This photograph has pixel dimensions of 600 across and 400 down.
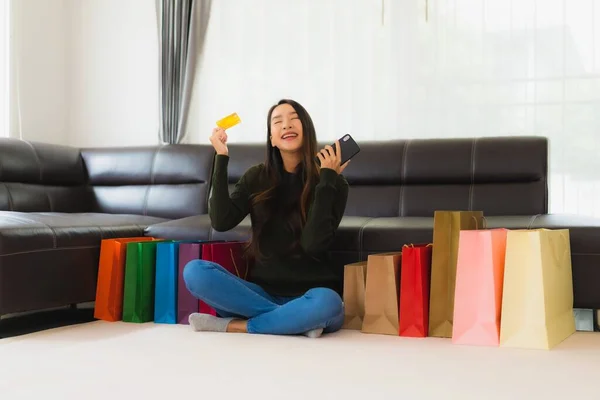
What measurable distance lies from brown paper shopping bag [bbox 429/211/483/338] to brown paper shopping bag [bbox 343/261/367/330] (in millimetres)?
259

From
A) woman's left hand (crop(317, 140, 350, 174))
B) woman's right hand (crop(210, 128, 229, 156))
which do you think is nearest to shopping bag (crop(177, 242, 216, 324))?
woman's right hand (crop(210, 128, 229, 156))

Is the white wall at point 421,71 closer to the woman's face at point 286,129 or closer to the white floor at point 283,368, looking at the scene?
the woman's face at point 286,129

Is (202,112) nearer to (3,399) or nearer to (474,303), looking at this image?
Result: (474,303)

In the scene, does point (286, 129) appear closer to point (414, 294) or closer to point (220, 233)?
point (220, 233)

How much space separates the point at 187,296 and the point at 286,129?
2.50ft

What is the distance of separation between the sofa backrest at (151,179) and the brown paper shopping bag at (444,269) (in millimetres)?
1513

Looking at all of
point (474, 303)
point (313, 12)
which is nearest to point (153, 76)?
point (313, 12)

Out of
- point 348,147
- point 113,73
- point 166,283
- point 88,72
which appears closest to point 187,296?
point 166,283

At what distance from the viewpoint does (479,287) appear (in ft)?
7.55

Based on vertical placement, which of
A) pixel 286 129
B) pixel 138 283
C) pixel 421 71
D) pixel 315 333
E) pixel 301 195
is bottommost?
pixel 315 333

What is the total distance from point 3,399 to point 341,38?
282cm

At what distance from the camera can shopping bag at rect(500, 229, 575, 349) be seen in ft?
7.20

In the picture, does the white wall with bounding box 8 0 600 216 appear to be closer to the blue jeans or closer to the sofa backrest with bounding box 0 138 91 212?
the sofa backrest with bounding box 0 138 91 212

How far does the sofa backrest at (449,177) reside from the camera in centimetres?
314
